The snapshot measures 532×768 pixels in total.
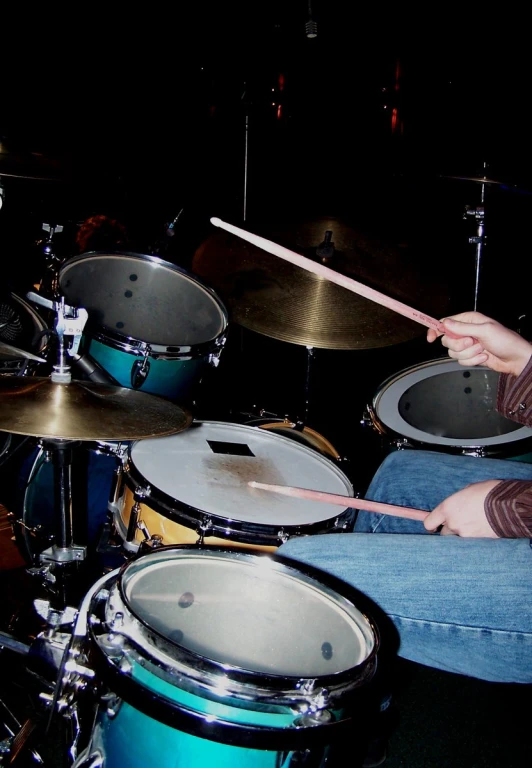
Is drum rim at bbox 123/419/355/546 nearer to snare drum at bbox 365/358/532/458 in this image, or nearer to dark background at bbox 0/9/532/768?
snare drum at bbox 365/358/532/458

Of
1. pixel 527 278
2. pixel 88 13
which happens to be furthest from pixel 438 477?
pixel 88 13

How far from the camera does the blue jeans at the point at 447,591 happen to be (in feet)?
2.97

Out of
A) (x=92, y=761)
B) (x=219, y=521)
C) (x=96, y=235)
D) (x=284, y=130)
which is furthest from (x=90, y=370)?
(x=284, y=130)

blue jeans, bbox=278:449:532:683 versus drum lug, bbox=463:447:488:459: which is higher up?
blue jeans, bbox=278:449:532:683

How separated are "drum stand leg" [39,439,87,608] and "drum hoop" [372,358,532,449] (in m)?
1.04

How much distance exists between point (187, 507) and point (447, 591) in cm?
58

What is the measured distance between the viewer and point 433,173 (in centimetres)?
219

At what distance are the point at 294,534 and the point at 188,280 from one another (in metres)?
1.22

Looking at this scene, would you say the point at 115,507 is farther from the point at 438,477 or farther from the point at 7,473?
the point at 438,477

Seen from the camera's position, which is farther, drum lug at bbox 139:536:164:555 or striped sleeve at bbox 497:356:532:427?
drum lug at bbox 139:536:164:555

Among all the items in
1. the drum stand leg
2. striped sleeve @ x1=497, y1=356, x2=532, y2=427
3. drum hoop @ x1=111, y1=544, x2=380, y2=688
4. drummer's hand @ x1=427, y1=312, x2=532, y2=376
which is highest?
drummer's hand @ x1=427, y1=312, x2=532, y2=376

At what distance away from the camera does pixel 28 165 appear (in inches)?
99.2

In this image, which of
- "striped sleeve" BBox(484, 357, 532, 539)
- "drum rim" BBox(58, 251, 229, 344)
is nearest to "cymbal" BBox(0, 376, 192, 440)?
"striped sleeve" BBox(484, 357, 532, 539)

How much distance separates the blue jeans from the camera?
904 millimetres
